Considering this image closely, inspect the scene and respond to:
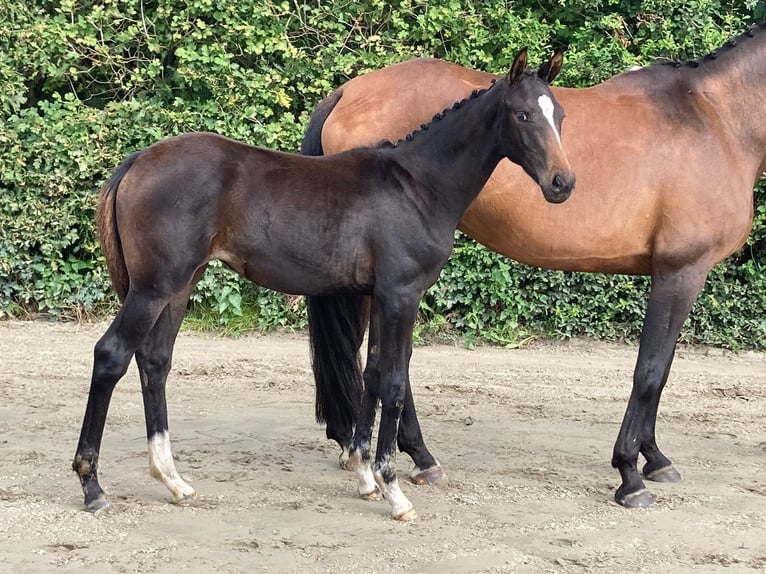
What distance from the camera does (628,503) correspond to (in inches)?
185

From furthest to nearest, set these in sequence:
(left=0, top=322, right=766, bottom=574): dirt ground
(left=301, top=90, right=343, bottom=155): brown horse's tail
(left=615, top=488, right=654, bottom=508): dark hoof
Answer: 1. (left=301, top=90, right=343, bottom=155): brown horse's tail
2. (left=615, top=488, right=654, bottom=508): dark hoof
3. (left=0, top=322, right=766, bottom=574): dirt ground

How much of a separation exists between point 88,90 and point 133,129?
2.79ft

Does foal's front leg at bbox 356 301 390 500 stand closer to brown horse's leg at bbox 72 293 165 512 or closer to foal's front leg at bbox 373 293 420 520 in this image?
foal's front leg at bbox 373 293 420 520

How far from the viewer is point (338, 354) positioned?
16.8ft

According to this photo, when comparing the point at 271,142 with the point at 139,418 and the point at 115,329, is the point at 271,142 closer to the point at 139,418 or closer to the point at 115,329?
the point at 139,418

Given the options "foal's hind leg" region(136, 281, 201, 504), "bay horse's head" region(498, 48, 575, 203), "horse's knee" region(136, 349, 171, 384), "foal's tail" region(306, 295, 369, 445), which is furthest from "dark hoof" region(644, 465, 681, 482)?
"horse's knee" region(136, 349, 171, 384)

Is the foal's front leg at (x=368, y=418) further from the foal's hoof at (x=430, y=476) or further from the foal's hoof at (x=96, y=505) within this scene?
the foal's hoof at (x=96, y=505)

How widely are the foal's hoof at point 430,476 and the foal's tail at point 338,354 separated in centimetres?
45

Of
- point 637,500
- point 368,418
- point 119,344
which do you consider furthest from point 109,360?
point 637,500

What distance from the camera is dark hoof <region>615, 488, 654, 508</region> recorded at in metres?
4.69

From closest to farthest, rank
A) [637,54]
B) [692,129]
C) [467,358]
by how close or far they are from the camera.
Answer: [692,129], [467,358], [637,54]

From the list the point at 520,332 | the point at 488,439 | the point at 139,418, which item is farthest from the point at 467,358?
the point at 139,418

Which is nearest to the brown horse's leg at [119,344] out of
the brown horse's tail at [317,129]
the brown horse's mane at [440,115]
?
the brown horse's mane at [440,115]

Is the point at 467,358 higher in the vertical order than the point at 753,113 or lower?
lower
